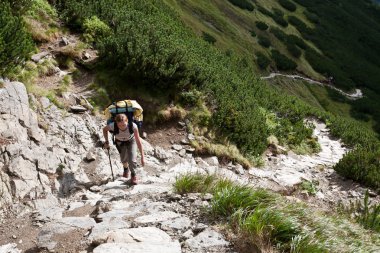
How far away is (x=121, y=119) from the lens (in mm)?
8164

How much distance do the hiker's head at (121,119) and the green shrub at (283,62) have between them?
35.8m

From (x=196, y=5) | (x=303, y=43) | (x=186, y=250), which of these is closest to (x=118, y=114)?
(x=186, y=250)

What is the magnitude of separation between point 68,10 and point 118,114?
699 cm

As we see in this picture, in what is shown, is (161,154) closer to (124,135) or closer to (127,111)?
(124,135)

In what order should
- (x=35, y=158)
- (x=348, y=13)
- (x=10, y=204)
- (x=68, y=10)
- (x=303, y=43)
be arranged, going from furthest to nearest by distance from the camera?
(x=348, y=13) < (x=303, y=43) < (x=68, y=10) < (x=35, y=158) < (x=10, y=204)

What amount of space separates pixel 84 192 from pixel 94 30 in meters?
7.13

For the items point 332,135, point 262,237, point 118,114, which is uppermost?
point 262,237

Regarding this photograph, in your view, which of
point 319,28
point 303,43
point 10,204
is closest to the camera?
point 10,204

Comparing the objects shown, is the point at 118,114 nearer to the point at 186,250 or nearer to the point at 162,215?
the point at 162,215

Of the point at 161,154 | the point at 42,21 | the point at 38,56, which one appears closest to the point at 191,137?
the point at 161,154

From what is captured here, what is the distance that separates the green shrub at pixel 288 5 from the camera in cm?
5793

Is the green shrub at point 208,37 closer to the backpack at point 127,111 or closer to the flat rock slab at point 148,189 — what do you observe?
the backpack at point 127,111

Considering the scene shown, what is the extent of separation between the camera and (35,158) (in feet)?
26.7

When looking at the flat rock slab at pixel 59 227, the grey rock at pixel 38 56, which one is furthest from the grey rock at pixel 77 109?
the flat rock slab at pixel 59 227
